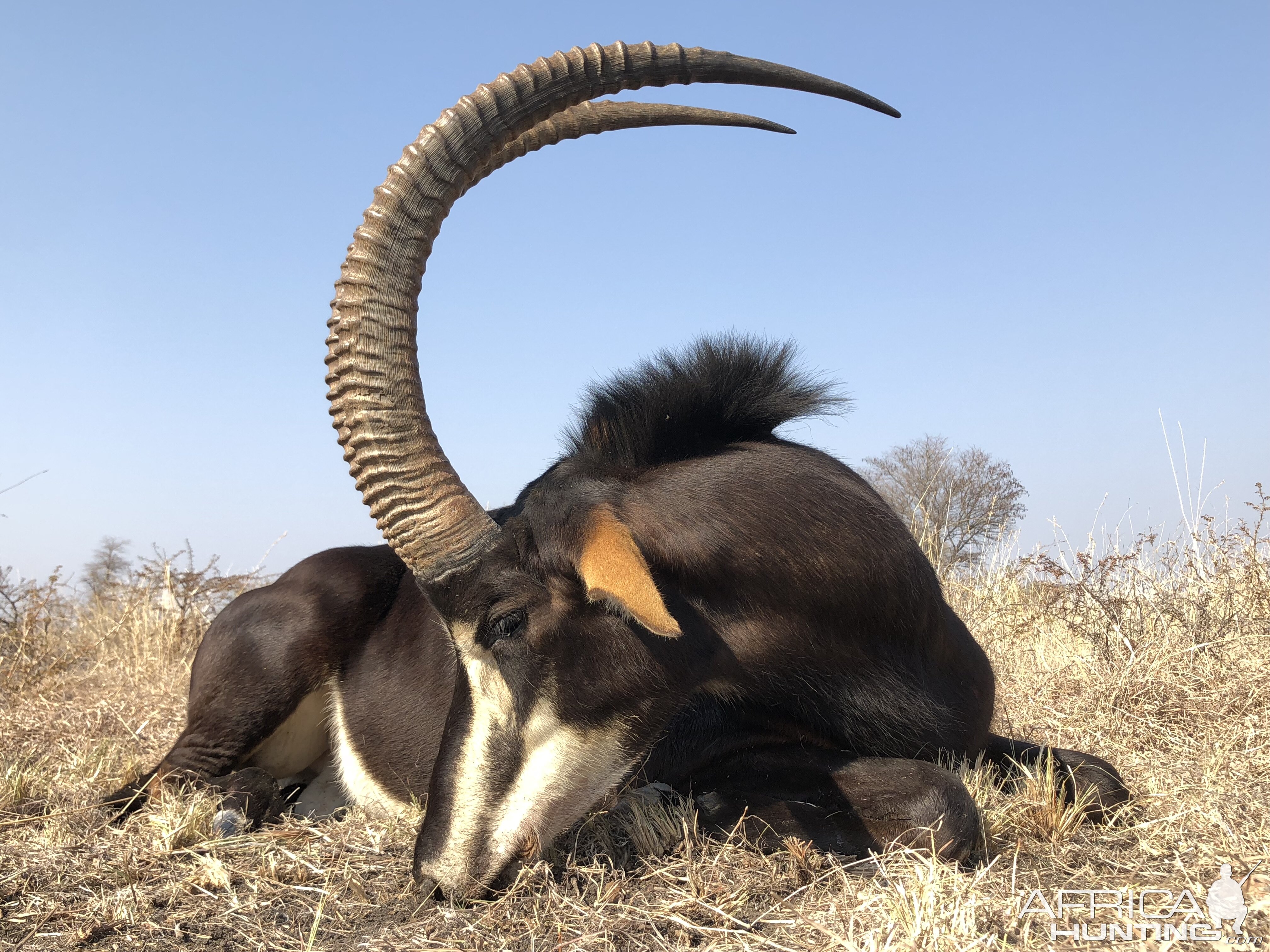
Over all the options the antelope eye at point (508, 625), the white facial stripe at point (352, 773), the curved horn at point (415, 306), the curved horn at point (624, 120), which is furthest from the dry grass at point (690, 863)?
the curved horn at point (624, 120)

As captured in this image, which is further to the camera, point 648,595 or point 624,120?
point 624,120

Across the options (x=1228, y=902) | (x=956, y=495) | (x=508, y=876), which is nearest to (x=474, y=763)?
(x=508, y=876)

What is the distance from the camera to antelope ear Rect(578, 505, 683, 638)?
261 centimetres

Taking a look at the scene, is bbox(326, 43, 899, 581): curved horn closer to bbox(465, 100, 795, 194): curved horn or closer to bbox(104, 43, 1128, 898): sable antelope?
bbox(104, 43, 1128, 898): sable antelope

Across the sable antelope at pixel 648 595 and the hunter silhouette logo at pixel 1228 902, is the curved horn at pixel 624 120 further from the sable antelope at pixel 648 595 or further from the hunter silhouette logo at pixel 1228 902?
the hunter silhouette logo at pixel 1228 902

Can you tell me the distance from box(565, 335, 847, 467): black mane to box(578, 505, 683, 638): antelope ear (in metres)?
0.78

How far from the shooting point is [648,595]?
2645 mm

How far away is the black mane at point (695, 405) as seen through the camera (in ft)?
12.0

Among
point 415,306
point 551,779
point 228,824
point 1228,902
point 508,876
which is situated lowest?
point 228,824

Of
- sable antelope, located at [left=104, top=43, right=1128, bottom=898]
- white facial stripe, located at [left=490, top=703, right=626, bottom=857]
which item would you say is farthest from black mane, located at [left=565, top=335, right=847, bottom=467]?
white facial stripe, located at [left=490, top=703, right=626, bottom=857]

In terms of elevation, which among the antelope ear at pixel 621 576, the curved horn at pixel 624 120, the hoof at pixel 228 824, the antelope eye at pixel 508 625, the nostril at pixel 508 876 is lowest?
the hoof at pixel 228 824

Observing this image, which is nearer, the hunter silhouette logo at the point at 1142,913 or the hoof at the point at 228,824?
the hunter silhouette logo at the point at 1142,913

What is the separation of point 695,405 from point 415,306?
1.20 m

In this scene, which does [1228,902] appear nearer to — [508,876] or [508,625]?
[508,876]
